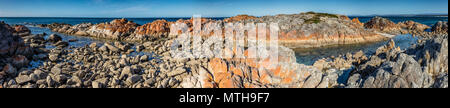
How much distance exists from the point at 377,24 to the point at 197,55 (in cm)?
6067

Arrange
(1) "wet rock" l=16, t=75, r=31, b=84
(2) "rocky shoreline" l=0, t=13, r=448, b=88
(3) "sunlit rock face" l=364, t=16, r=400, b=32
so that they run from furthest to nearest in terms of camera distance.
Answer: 1. (3) "sunlit rock face" l=364, t=16, r=400, b=32
2. (1) "wet rock" l=16, t=75, r=31, b=84
3. (2) "rocky shoreline" l=0, t=13, r=448, b=88

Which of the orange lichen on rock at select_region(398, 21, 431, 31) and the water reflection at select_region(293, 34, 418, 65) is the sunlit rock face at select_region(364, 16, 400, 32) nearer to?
the orange lichen on rock at select_region(398, 21, 431, 31)

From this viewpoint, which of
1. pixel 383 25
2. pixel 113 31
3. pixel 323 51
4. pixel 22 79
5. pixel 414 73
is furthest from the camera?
pixel 383 25

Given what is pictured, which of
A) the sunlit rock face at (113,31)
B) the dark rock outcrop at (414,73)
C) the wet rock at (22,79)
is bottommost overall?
the wet rock at (22,79)

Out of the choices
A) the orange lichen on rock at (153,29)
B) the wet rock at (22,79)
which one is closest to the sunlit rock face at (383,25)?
the orange lichen on rock at (153,29)

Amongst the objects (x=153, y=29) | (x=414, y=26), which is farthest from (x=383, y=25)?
(x=153, y=29)

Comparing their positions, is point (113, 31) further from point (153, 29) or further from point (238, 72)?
point (238, 72)

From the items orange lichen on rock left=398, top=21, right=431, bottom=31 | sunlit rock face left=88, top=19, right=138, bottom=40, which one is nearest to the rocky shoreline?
sunlit rock face left=88, top=19, right=138, bottom=40

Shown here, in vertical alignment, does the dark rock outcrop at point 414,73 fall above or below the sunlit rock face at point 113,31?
below


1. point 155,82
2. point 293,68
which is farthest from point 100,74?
point 293,68

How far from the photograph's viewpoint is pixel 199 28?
1895 inches

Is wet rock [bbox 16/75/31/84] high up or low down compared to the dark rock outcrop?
down

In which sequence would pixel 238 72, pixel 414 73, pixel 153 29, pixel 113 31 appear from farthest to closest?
pixel 153 29, pixel 113 31, pixel 238 72, pixel 414 73

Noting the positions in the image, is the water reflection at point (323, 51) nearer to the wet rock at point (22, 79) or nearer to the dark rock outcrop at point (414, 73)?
the dark rock outcrop at point (414, 73)
